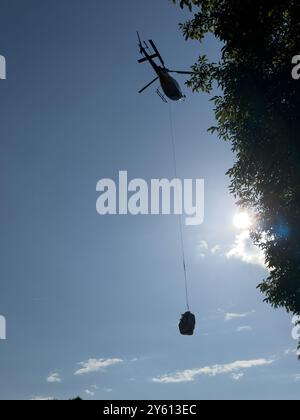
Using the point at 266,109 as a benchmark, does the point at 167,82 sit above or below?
above

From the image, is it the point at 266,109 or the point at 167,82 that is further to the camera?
the point at 167,82

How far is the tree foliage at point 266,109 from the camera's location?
36.8ft

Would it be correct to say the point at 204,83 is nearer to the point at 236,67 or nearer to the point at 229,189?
the point at 236,67

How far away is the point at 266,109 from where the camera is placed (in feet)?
39.6

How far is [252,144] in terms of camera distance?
42.6ft

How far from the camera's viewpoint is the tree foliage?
36.8 ft

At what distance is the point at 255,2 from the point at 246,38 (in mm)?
924

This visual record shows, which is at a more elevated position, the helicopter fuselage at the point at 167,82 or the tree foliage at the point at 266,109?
the helicopter fuselage at the point at 167,82

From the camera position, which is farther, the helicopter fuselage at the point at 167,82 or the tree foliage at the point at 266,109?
the helicopter fuselage at the point at 167,82

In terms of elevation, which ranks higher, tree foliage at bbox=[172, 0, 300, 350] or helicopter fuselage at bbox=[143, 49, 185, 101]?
helicopter fuselage at bbox=[143, 49, 185, 101]
